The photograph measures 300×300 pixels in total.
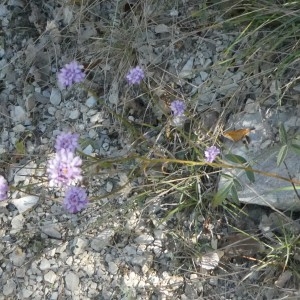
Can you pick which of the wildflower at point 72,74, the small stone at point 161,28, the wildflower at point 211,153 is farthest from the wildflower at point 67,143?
the small stone at point 161,28

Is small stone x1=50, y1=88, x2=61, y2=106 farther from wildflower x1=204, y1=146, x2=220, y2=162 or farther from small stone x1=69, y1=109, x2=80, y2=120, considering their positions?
wildflower x1=204, y1=146, x2=220, y2=162

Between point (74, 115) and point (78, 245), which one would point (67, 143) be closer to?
point (78, 245)

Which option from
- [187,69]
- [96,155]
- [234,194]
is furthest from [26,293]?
[187,69]

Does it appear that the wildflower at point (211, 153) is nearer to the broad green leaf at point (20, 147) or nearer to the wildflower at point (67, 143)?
the wildflower at point (67, 143)

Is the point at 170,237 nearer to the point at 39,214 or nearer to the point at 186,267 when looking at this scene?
the point at 186,267

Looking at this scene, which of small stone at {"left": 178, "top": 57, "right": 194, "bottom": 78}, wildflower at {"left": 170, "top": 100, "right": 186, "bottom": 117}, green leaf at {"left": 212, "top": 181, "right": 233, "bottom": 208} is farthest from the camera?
small stone at {"left": 178, "top": 57, "right": 194, "bottom": 78}

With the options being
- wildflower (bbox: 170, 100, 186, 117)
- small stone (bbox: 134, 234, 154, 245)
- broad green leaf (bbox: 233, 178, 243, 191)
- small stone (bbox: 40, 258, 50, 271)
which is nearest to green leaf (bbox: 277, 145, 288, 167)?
broad green leaf (bbox: 233, 178, 243, 191)
